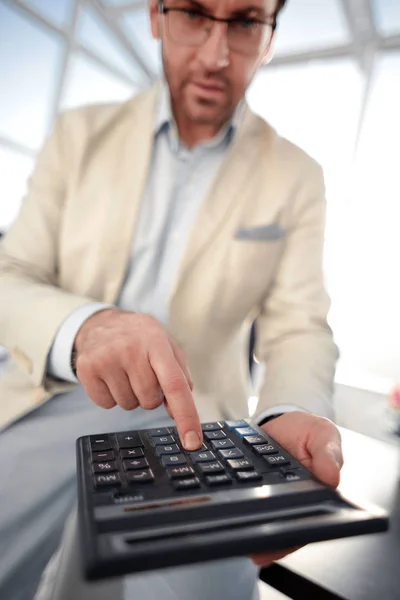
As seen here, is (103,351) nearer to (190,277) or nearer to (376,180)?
(190,277)

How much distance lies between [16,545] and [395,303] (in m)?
2.75

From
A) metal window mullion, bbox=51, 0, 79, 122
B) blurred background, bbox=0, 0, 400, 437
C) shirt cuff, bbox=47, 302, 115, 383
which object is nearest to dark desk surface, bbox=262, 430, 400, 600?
shirt cuff, bbox=47, 302, 115, 383

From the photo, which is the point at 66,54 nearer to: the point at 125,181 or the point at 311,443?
the point at 125,181


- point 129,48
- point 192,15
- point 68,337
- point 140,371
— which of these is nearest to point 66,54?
point 129,48

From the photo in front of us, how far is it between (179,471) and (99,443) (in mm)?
103

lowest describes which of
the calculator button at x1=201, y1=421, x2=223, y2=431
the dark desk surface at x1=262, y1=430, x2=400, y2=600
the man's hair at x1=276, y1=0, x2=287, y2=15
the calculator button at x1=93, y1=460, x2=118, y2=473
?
the dark desk surface at x1=262, y1=430, x2=400, y2=600

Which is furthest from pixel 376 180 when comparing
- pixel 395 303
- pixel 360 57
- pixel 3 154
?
pixel 3 154

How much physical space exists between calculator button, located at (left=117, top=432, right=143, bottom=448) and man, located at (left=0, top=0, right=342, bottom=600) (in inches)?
4.8

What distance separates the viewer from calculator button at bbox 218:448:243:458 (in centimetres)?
41

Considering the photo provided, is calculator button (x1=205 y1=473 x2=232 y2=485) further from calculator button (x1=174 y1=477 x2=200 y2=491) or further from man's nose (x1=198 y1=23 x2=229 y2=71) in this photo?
man's nose (x1=198 y1=23 x2=229 y2=71)

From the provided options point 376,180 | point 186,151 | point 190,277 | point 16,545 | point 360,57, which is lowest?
point 16,545

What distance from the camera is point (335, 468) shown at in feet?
1.26

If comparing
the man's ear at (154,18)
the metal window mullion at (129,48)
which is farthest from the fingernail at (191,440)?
the metal window mullion at (129,48)

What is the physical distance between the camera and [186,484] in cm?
35
